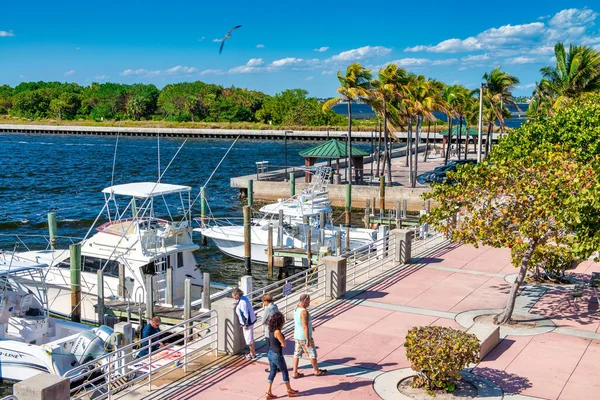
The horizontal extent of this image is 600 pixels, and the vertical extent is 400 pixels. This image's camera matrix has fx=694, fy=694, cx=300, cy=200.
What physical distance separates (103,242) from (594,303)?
16979 millimetres

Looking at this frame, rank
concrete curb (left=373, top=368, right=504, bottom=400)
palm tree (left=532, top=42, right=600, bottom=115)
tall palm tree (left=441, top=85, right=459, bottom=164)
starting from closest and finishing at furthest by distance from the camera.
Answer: concrete curb (left=373, top=368, right=504, bottom=400) → palm tree (left=532, top=42, right=600, bottom=115) → tall palm tree (left=441, top=85, right=459, bottom=164)

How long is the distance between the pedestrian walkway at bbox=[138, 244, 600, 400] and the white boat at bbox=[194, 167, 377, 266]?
967 cm

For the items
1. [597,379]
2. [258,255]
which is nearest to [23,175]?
[258,255]

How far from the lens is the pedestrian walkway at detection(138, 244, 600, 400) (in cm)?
1338

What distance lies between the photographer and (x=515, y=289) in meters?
16.8

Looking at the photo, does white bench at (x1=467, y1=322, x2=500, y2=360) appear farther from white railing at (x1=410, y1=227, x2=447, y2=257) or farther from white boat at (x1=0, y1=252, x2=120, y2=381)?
white boat at (x1=0, y1=252, x2=120, y2=381)

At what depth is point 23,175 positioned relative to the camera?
76.2 metres

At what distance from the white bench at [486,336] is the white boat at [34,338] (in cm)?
994

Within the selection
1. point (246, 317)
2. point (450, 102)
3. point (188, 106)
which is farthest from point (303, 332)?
point (188, 106)

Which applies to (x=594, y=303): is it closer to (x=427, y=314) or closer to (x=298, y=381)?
(x=427, y=314)

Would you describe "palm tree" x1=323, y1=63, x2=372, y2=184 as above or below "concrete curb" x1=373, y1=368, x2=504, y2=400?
above

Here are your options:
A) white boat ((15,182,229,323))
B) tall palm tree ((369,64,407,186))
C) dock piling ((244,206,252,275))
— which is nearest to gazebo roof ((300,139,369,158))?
tall palm tree ((369,64,407,186))

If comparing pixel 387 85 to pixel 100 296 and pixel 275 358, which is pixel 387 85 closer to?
pixel 100 296

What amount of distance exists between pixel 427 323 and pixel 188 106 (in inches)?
6561
